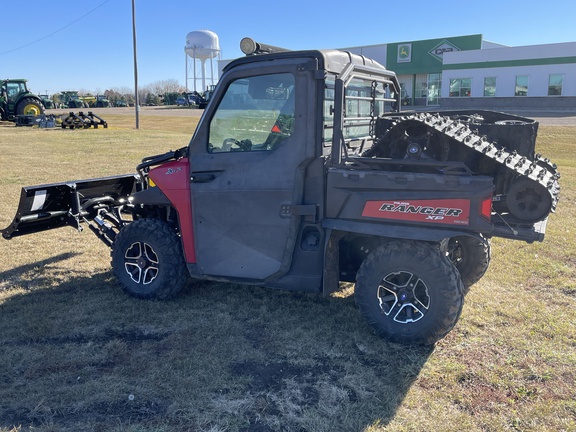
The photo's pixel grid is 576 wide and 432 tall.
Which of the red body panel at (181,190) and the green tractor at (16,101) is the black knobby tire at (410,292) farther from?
the green tractor at (16,101)

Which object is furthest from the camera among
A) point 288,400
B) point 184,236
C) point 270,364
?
point 184,236

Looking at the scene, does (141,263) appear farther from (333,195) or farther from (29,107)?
(29,107)

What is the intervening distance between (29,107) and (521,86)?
119ft

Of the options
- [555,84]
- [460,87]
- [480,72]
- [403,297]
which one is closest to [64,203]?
[403,297]

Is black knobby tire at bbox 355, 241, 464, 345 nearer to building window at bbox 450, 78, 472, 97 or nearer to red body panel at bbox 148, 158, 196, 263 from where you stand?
red body panel at bbox 148, 158, 196, 263

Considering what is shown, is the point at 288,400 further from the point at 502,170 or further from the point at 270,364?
the point at 502,170

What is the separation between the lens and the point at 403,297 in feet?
13.3

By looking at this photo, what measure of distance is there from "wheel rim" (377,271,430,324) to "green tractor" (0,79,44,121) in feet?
104

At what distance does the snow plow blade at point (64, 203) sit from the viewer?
535 cm

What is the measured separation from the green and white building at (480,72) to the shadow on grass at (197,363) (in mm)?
42094

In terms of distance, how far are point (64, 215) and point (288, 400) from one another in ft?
11.6

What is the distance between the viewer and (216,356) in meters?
Answer: 3.95

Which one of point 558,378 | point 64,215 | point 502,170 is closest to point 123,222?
point 64,215

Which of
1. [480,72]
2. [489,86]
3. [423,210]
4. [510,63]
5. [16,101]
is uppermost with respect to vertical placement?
[510,63]
